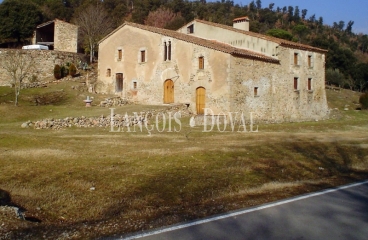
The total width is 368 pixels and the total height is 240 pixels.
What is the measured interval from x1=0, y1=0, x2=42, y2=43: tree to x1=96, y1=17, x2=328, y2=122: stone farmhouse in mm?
16127

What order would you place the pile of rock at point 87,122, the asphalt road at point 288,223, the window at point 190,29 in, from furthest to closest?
the window at point 190,29
the pile of rock at point 87,122
the asphalt road at point 288,223

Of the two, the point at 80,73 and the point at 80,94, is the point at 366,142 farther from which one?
the point at 80,73

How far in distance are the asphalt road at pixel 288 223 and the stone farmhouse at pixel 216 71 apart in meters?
20.2

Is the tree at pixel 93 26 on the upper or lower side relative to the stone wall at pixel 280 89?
upper

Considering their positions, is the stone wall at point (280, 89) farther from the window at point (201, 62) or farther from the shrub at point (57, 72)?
the shrub at point (57, 72)

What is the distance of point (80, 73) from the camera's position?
40.1m

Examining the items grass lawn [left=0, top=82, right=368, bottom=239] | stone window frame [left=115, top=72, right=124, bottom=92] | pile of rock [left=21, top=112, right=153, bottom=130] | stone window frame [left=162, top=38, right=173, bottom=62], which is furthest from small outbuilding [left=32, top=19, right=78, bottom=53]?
grass lawn [left=0, top=82, right=368, bottom=239]

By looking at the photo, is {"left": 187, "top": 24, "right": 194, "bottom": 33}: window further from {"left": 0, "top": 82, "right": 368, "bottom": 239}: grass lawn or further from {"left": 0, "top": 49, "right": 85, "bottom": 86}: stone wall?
{"left": 0, "top": 82, "right": 368, "bottom": 239}: grass lawn

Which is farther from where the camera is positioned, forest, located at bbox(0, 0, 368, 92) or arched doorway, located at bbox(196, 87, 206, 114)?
forest, located at bbox(0, 0, 368, 92)

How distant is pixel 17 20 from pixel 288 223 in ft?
155

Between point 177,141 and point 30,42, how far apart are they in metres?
38.2

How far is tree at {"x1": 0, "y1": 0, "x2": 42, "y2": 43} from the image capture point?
4553 centimetres

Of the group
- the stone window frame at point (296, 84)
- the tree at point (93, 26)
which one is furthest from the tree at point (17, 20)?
the stone window frame at point (296, 84)

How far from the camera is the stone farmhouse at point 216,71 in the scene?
27.8 metres
